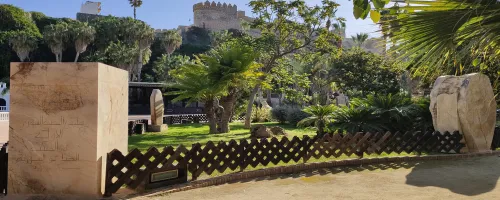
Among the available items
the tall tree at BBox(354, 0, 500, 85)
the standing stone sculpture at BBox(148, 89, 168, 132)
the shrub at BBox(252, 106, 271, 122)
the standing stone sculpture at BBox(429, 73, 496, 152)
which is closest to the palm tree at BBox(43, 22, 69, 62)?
the shrub at BBox(252, 106, 271, 122)

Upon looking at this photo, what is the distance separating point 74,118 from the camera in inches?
200

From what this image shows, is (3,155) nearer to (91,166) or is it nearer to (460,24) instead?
(91,166)

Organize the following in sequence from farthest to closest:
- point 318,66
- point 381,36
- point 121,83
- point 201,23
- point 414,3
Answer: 1. point 201,23
2. point 318,66
3. point 121,83
4. point 381,36
5. point 414,3

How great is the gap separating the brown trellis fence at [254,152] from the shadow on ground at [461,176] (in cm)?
93

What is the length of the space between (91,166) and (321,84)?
40.3m

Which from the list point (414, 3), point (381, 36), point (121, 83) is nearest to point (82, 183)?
point (121, 83)

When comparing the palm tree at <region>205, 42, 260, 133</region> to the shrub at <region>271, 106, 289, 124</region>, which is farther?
the shrub at <region>271, 106, 289, 124</region>

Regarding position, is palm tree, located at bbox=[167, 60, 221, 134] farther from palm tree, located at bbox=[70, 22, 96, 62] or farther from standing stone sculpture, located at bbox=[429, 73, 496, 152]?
palm tree, located at bbox=[70, 22, 96, 62]

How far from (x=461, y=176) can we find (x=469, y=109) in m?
3.14

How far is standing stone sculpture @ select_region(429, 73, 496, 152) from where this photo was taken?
9.46 m

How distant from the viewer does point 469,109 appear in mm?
9453

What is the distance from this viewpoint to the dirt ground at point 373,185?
5.65 m

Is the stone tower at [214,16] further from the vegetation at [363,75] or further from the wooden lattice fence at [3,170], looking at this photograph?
the wooden lattice fence at [3,170]

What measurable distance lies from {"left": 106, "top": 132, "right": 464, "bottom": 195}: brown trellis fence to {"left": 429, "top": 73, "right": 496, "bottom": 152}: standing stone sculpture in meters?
0.34
